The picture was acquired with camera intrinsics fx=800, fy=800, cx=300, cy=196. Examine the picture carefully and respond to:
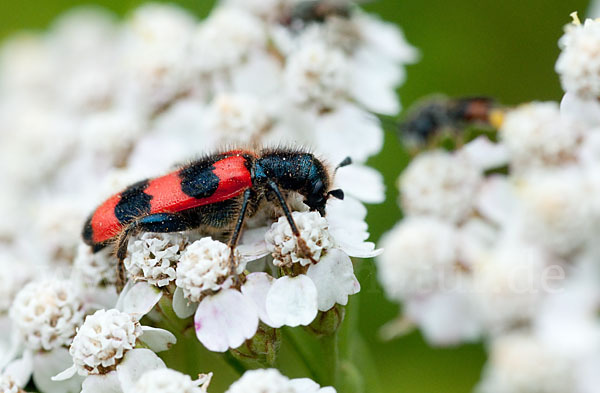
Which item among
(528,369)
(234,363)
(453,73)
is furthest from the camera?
(453,73)

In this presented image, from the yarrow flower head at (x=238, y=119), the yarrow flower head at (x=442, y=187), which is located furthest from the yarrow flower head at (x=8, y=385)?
the yarrow flower head at (x=442, y=187)

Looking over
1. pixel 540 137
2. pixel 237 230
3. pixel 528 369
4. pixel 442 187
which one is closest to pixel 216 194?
pixel 237 230

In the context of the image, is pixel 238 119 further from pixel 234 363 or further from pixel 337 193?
pixel 234 363

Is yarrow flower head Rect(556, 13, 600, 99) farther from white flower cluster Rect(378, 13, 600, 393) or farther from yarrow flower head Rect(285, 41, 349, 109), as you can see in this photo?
yarrow flower head Rect(285, 41, 349, 109)

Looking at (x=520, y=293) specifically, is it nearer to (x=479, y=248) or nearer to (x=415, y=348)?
(x=479, y=248)

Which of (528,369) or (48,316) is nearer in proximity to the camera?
(528,369)

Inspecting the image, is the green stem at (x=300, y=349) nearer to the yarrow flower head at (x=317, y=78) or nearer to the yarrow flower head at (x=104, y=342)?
the yarrow flower head at (x=104, y=342)

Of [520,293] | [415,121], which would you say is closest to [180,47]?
[415,121]

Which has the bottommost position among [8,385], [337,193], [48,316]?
[8,385]
